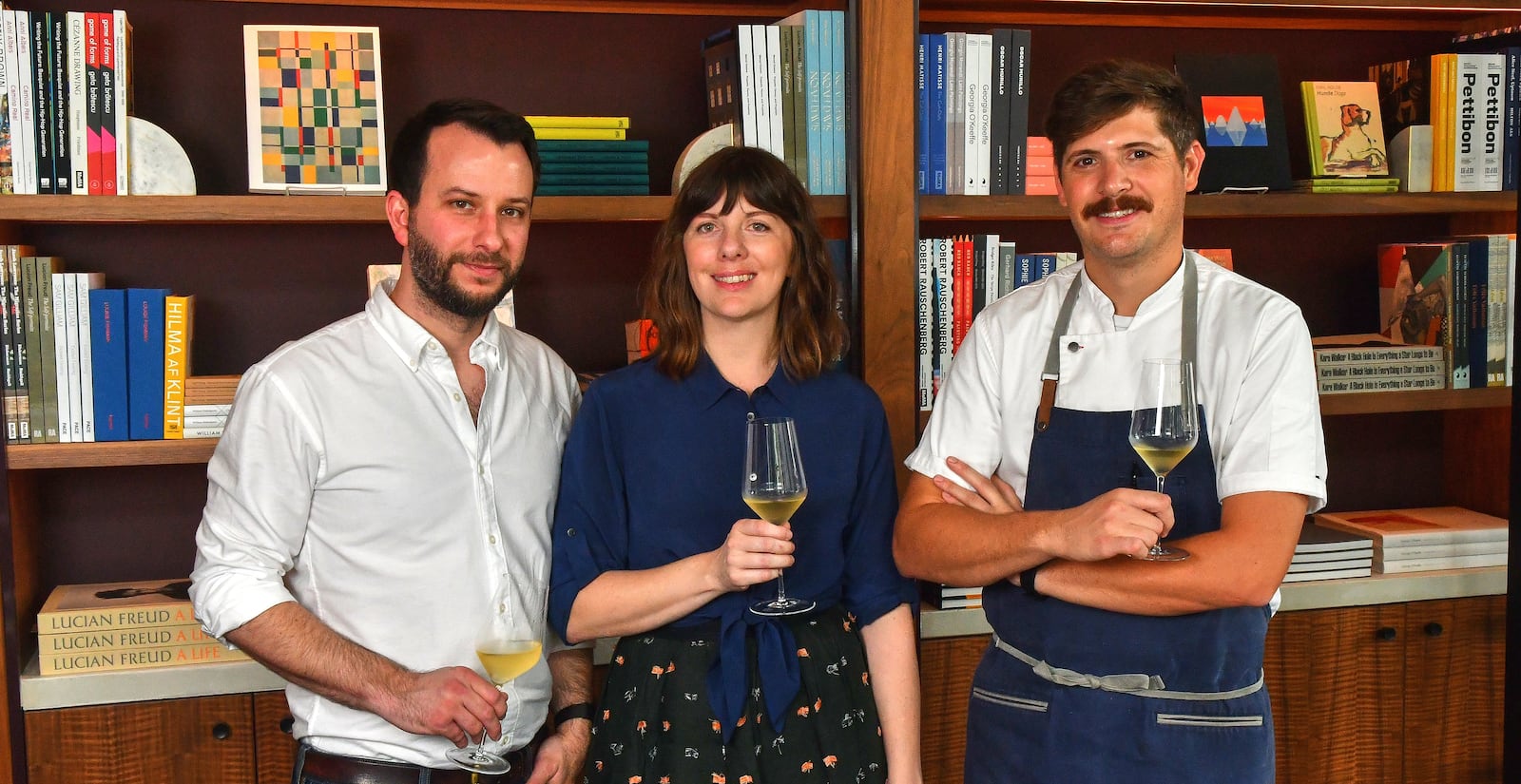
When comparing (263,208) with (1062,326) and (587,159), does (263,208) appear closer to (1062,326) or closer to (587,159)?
(587,159)

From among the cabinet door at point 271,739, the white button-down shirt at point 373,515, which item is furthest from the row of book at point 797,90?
the cabinet door at point 271,739

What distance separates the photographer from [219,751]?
2428mm

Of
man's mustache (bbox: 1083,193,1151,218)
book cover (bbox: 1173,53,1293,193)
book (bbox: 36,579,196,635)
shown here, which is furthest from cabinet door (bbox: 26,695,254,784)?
book cover (bbox: 1173,53,1293,193)

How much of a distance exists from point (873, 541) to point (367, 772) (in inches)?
32.0

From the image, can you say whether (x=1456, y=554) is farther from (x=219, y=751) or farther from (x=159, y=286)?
(x=159, y=286)

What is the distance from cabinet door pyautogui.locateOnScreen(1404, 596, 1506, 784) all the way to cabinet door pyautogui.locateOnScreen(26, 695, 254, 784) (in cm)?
253

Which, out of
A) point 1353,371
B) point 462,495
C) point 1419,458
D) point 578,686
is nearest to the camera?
point 462,495

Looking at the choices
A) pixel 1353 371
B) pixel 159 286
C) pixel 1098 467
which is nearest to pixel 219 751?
pixel 159 286

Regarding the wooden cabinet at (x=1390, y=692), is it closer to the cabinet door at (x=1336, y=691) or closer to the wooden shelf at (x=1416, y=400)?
the cabinet door at (x=1336, y=691)

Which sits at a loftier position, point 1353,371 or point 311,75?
point 311,75

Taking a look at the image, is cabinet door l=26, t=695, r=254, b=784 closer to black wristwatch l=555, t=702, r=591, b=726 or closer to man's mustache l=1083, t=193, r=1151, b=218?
black wristwatch l=555, t=702, r=591, b=726

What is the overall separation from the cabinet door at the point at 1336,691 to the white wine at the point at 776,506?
1609mm

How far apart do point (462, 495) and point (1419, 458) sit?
105 inches

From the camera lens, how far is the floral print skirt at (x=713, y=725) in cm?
181
